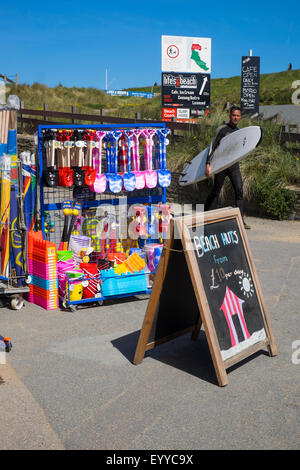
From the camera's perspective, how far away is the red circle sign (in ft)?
56.2

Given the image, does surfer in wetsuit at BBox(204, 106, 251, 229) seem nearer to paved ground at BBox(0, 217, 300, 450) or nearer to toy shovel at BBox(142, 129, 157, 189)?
toy shovel at BBox(142, 129, 157, 189)

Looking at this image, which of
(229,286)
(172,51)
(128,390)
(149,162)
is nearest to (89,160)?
(149,162)

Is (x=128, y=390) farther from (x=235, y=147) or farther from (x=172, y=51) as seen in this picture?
(x=172, y=51)

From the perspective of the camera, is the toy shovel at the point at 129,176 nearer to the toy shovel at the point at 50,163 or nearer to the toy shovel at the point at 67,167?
the toy shovel at the point at 67,167

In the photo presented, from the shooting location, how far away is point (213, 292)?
4.22 m

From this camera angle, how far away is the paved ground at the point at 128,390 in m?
3.40

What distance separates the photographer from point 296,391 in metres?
4.04

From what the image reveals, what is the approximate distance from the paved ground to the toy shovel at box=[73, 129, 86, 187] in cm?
150

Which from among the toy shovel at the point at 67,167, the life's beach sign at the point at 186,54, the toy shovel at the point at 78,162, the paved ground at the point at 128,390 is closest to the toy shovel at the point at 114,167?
the toy shovel at the point at 78,162

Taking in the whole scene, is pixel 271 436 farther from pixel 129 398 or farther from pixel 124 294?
pixel 124 294

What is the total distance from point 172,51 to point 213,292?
1444 cm

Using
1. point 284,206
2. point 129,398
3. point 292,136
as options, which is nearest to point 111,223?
point 129,398

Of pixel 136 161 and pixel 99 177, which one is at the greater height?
pixel 136 161

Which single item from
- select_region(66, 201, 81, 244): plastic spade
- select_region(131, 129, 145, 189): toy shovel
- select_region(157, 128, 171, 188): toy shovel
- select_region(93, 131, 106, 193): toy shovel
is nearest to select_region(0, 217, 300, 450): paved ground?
select_region(66, 201, 81, 244): plastic spade
